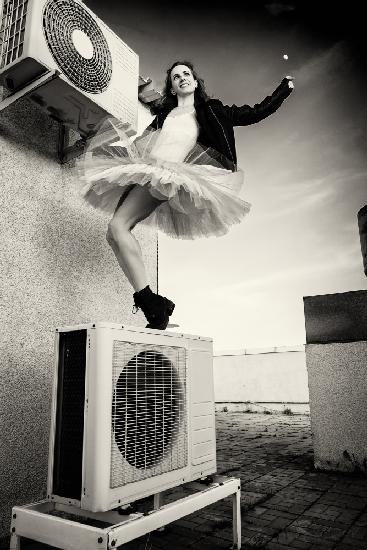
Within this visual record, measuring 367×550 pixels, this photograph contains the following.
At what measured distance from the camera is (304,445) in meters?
3.97

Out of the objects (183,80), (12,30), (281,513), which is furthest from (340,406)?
(12,30)

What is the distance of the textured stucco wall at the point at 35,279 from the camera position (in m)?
1.67

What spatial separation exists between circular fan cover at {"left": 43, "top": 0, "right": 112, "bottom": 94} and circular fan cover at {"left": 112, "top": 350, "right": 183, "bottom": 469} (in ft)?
4.30

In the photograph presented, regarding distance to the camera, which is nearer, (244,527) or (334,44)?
(244,527)

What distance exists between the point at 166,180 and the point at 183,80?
3.02 feet

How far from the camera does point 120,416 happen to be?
3.83 feet

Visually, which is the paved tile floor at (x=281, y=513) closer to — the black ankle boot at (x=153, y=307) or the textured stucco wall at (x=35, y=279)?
the textured stucco wall at (x=35, y=279)

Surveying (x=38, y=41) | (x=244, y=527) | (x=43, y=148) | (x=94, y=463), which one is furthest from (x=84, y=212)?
(x=244, y=527)

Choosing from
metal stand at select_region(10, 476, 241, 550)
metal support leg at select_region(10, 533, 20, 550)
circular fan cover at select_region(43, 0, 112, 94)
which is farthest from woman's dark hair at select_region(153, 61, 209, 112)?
metal support leg at select_region(10, 533, 20, 550)

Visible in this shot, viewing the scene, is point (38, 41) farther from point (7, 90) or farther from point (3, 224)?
point (3, 224)

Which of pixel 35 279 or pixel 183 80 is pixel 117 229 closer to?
pixel 35 279

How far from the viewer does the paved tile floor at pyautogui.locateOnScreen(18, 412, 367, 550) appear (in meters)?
1.62

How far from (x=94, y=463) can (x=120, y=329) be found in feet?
1.28

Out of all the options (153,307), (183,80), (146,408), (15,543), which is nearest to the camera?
(15,543)
